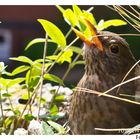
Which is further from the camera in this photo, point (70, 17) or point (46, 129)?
point (70, 17)

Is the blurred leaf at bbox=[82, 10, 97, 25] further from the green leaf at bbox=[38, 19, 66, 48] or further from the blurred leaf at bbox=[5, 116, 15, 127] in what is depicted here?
the blurred leaf at bbox=[5, 116, 15, 127]

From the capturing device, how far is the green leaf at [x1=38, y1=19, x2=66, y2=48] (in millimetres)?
1510

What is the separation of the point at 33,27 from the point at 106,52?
0.85 ft

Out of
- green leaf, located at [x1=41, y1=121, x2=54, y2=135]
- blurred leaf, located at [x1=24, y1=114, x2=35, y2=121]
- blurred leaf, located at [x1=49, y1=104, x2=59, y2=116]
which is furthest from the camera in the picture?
blurred leaf, located at [x1=49, y1=104, x2=59, y2=116]

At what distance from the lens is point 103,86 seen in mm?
1609

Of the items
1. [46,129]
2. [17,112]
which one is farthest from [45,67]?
[46,129]

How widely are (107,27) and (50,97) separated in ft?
0.98

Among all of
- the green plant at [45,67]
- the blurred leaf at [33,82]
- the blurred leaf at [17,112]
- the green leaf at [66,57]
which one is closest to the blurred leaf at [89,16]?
the green plant at [45,67]

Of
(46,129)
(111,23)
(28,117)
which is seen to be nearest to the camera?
(46,129)

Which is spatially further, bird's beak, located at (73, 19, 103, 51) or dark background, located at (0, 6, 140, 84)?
dark background, located at (0, 6, 140, 84)

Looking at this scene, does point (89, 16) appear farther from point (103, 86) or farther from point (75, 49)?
point (103, 86)

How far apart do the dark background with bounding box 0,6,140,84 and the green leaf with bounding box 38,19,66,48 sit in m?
0.12

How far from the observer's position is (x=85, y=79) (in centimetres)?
163

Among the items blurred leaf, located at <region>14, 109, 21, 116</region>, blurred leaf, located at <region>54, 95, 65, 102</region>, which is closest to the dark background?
blurred leaf, located at <region>54, 95, 65, 102</region>
